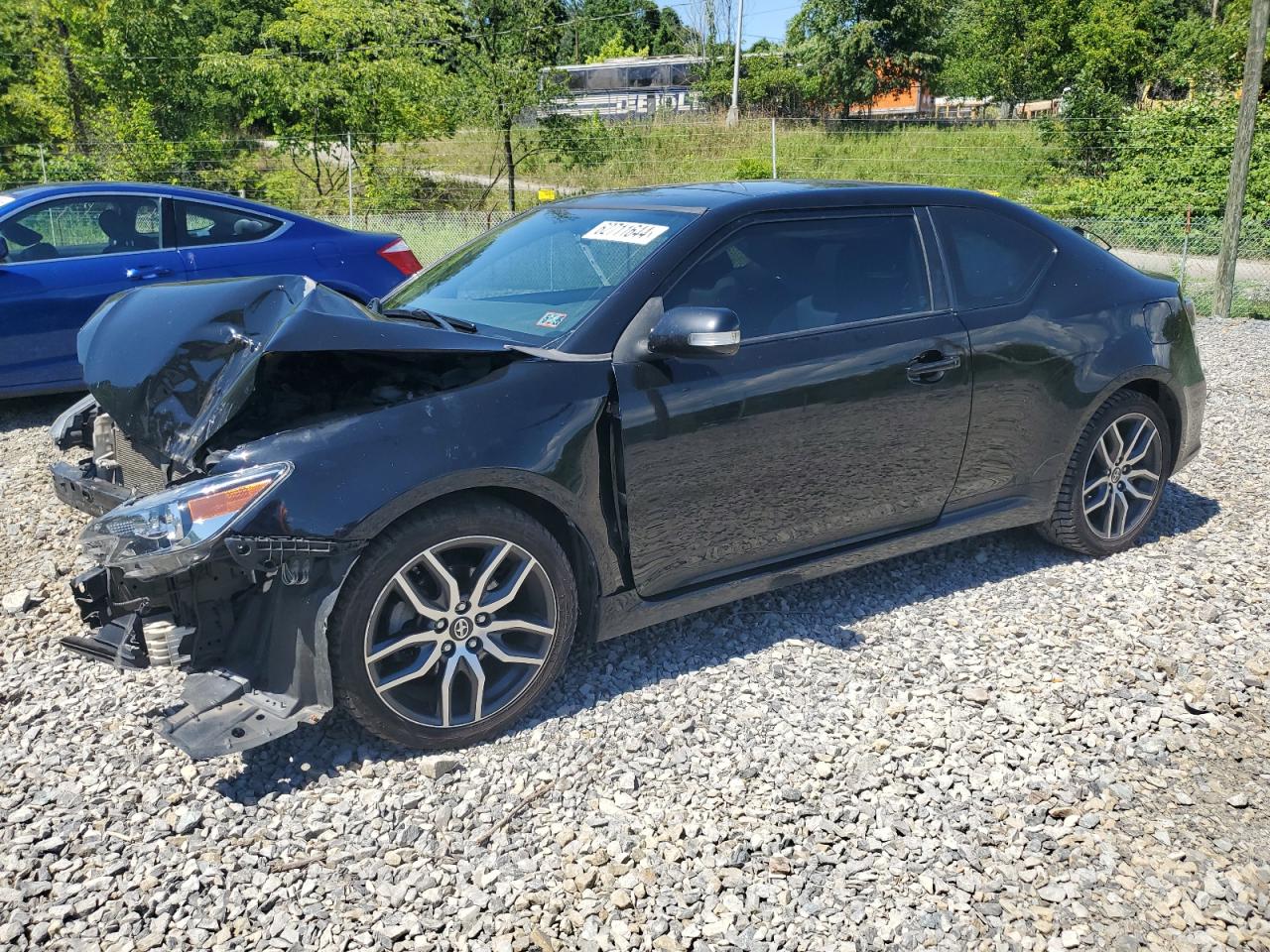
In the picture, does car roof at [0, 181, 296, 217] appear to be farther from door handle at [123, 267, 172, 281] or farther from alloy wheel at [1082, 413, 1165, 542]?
alloy wheel at [1082, 413, 1165, 542]

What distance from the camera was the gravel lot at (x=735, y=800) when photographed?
257 cm

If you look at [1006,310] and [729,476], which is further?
[1006,310]

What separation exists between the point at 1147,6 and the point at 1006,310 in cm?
3581

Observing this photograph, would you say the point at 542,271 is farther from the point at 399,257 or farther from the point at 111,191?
the point at 111,191

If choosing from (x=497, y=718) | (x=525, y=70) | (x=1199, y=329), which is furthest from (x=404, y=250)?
(x=525, y=70)

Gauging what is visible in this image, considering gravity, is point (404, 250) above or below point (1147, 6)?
below

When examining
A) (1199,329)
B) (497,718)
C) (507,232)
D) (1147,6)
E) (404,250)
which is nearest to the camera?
(497,718)

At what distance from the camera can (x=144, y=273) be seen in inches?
279

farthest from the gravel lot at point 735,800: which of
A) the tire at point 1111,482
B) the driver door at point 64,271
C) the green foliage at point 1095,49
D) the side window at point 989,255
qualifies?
the green foliage at point 1095,49

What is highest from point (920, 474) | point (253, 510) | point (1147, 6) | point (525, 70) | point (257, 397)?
point (1147, 6)

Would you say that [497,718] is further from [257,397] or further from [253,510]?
[257,397]

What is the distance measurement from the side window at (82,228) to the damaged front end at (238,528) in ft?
14.4

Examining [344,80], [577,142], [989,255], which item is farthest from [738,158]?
[989,255]

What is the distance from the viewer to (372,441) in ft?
9.76
